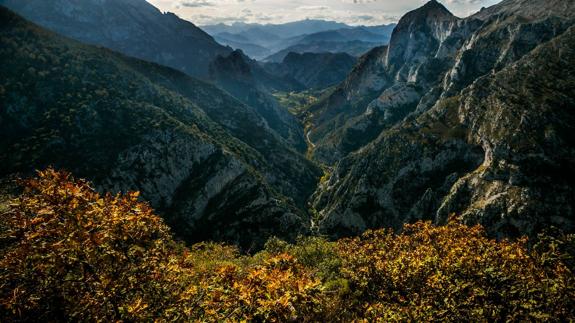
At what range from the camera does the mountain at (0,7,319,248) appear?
129 m

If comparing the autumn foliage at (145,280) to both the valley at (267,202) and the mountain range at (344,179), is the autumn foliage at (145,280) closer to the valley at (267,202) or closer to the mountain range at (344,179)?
the valley at (267,202)

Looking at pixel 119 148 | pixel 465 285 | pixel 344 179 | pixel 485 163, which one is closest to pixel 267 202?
pixel 344 179

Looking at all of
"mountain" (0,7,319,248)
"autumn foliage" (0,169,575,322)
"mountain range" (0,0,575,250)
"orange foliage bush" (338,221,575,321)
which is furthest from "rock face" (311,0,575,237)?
"autumn foliage" (0,169,575,322)

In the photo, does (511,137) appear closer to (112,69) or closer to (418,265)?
(418,265)

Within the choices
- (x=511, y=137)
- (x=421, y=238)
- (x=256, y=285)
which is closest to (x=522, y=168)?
(x=511, y=137)

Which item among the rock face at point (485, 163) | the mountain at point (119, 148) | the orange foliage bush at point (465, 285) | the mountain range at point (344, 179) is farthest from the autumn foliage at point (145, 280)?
the mountain at point (119, 148)

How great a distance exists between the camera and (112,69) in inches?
7018

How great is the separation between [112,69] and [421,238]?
583 feet

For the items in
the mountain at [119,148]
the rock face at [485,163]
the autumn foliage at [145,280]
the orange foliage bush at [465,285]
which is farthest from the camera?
the mountain at [119,148]

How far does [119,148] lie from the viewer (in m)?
137

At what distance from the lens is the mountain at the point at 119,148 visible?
129125 mm

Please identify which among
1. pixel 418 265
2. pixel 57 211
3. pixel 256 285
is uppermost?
pixel 57 211

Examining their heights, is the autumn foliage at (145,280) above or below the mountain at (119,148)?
above

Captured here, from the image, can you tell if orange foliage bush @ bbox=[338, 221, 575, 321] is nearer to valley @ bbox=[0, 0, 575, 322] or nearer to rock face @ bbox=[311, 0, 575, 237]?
valley @ bbox=[0, 0, 575, 322]
